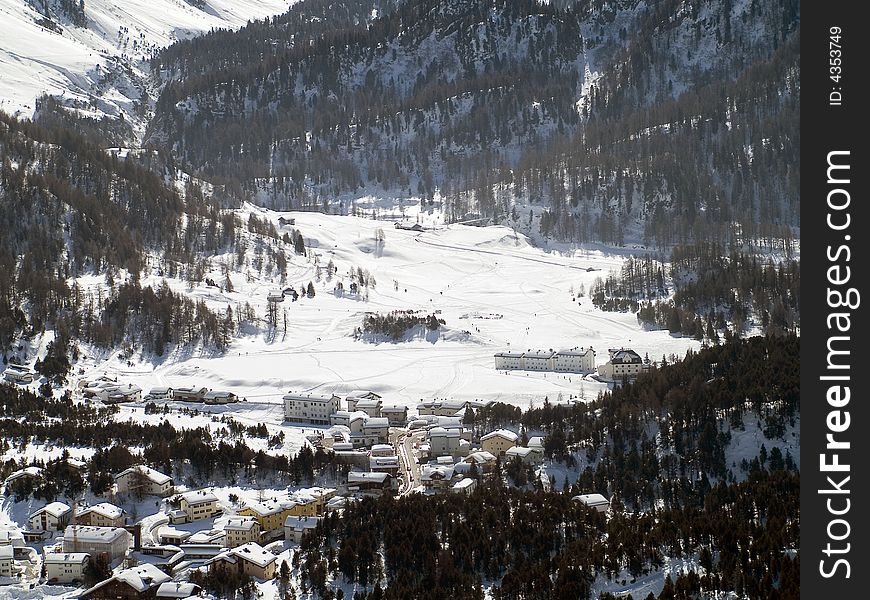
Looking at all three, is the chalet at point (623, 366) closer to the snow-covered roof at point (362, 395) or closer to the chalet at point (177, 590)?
the snow-covered roof at point (362, 395)

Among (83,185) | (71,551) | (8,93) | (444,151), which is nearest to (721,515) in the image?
(71,551)

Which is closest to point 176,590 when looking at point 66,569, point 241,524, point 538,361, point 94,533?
point 241,524

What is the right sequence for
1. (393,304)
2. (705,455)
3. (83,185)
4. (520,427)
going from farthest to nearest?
(83,185) → (393,304) → (520,427) → (705,455)

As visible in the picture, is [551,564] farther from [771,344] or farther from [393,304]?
[393,304]

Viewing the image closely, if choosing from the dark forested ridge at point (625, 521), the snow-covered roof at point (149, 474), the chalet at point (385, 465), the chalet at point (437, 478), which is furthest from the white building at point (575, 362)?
the snow-covered roof at point (149, 474)

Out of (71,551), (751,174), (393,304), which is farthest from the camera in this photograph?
(751,174)
